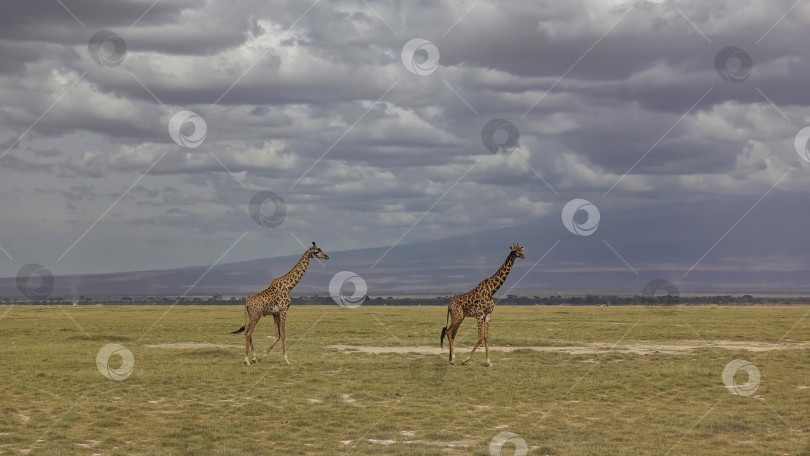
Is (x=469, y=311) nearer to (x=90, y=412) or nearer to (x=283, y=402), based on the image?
(x=283, y=402)

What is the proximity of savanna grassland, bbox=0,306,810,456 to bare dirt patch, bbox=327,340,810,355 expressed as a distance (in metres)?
0.46

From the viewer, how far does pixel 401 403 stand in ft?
72.1

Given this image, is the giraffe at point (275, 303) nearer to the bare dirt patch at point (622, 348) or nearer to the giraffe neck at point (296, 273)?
the giraffe neck at point (296, 273)

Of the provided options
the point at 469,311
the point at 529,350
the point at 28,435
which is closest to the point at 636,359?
the point at 529,350

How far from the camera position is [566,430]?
18.6 metres

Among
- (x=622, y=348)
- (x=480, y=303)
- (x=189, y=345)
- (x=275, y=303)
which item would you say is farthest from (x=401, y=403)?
(x=189, y=345)

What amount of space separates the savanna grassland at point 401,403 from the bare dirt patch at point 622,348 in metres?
0.46

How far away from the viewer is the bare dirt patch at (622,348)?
36.4 metres

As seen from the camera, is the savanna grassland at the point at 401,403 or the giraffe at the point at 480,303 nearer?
the savanna grassland at the point at 401,403

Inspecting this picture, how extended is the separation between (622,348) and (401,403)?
19.5 m

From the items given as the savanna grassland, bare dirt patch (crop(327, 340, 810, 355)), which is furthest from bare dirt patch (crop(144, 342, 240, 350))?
bare dirt patch (crop(327, 340, 810, 355))

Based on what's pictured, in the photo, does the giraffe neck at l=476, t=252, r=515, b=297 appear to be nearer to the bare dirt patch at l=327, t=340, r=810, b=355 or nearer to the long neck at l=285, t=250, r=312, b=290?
the long neck at l=285, t=250, r=312, b=290

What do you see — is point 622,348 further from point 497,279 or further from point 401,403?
point 401,403

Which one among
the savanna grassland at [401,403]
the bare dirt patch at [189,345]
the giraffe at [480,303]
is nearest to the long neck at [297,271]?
the savanna grassland at [401,403]
